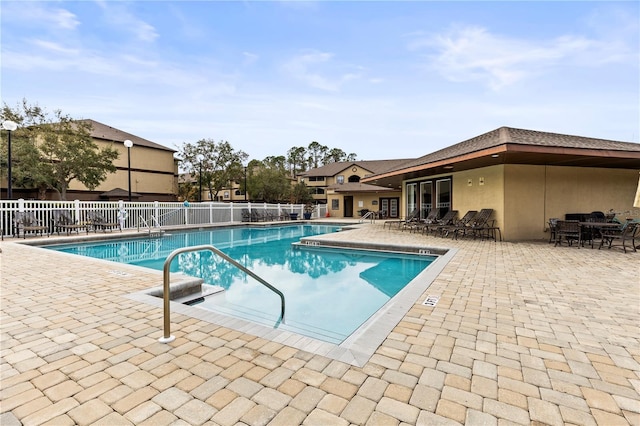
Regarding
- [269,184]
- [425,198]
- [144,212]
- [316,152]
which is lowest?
[144,212]

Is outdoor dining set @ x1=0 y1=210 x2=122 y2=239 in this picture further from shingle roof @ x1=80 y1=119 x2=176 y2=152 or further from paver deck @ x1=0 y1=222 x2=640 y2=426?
shingle roof @ x1=80 y1=119 x2=176 y2=152

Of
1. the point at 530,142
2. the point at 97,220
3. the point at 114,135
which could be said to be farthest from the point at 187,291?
the point at 114,135

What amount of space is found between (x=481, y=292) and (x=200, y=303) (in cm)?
392

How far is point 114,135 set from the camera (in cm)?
2577

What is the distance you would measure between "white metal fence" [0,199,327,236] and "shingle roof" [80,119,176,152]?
13.1 meters

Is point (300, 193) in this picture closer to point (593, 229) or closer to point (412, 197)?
point (412, 197)

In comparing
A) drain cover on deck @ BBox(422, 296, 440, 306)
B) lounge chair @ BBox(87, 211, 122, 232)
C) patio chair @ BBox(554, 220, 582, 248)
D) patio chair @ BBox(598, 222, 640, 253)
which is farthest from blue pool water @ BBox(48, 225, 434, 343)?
A: patio chair @ BBox(598, 222, 640, 253)

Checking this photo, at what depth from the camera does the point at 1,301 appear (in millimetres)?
3582

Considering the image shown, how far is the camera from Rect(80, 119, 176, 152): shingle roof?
24234mm

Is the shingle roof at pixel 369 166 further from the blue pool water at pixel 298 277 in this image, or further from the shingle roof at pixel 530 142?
the blue pool water at pixel 298 277

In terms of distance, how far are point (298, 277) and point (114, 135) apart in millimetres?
26478

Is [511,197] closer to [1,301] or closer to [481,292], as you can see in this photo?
[481,292]

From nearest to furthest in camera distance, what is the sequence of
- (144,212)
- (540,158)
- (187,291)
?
(187,291) → (540,158) → (144,212)

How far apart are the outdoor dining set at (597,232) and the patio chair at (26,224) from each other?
619 inches
